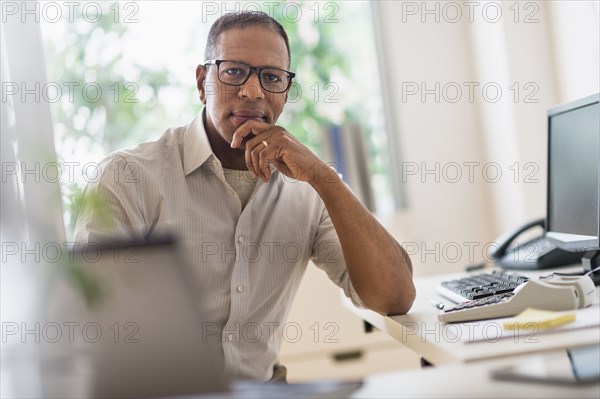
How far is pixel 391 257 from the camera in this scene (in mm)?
→ 1569

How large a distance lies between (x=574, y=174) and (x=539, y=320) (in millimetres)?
738

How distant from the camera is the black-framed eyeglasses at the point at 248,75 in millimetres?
1712

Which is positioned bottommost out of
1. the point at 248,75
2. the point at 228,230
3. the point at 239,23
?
the point at 228,230

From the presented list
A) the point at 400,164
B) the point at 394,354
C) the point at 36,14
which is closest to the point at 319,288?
the point at 394,354

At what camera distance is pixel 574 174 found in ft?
5.64

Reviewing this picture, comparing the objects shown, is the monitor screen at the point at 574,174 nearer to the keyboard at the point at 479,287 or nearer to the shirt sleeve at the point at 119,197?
the keyboard at the point at 479,287

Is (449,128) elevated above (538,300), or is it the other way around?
(449,128)

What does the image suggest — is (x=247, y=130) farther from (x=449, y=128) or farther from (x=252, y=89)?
(x=449, y=128)

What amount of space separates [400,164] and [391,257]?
178 cm

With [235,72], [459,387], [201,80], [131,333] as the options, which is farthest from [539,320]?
[201,80]

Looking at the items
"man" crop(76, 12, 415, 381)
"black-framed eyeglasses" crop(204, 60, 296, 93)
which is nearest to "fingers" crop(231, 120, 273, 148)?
"man" crop(76, 12, 415, 381)

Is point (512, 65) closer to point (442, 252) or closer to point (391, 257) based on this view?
point (442, 252)

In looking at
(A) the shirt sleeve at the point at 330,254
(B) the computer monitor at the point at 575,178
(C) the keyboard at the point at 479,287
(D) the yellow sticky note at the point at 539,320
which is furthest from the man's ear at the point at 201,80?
(D) the yellow sticky note at the point at 539,320

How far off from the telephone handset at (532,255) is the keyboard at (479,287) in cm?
30
